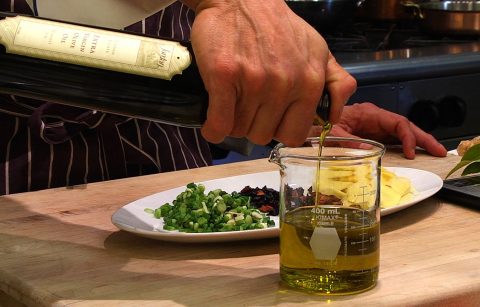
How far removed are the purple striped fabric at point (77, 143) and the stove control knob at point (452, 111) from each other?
1066mm

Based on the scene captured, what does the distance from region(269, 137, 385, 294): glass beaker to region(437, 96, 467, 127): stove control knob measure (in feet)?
5.36

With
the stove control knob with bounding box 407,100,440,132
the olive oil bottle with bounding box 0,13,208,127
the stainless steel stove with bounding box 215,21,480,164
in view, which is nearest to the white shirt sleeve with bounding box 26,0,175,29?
the olive oil bottle with bounding box 0,13,208,127

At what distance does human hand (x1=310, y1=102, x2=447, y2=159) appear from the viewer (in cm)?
193

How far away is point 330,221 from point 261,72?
193mm

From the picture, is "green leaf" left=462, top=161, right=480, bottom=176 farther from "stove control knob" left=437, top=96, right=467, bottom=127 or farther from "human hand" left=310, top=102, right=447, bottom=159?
"stove control knob" left=437, top=96, right=467, bottom=127

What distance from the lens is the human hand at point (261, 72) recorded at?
3.96 feet

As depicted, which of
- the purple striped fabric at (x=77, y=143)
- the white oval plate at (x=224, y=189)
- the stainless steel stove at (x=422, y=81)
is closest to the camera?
the white oval plate at (x=224, y=189)

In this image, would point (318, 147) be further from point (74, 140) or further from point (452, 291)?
point (74, 140)

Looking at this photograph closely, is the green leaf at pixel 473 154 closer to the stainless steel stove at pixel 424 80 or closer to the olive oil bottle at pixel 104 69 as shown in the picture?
the olive oil bottle at pixel 104 69

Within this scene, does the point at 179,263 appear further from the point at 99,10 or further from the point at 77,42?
the point at 99,10

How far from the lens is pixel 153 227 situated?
147 cm

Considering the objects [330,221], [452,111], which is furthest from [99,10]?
[452,111]

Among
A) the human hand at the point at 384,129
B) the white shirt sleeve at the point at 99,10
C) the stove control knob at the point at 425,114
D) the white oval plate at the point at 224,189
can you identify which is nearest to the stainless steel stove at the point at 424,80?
the stove control knob at the point at 425,114

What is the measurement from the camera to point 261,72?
1.21m
